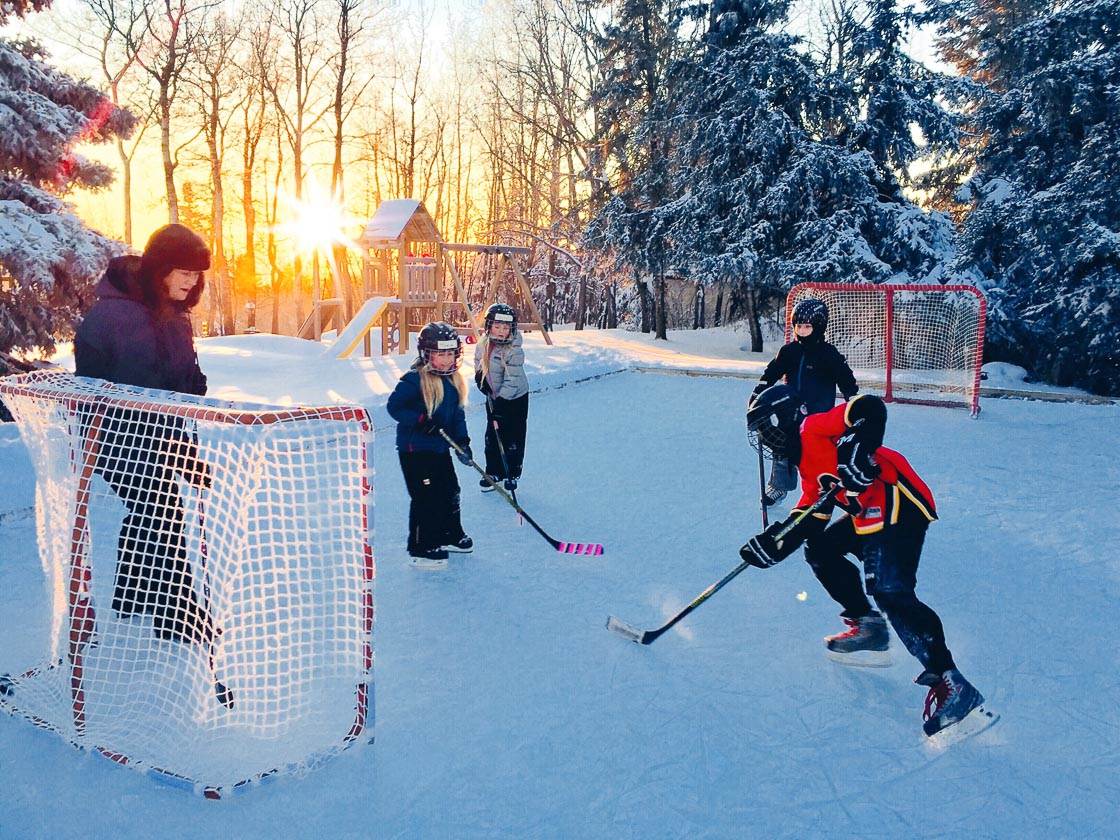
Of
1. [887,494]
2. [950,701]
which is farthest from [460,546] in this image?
[950,701]

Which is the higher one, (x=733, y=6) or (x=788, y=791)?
(x=733, y=6)

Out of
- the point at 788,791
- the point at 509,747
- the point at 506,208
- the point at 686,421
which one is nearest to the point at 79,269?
the point at 686,421

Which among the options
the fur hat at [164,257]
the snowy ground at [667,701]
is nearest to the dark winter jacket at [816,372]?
the snowy ground at [667,701]

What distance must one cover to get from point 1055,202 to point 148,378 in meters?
13.2

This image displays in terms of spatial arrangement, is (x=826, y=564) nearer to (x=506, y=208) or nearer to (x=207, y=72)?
(x=207, y=72)

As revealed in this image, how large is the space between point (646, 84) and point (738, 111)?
16.8ft

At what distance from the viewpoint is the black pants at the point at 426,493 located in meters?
4.30

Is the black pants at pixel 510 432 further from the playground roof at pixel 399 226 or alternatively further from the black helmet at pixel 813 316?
the playground roof at pixel 399 226

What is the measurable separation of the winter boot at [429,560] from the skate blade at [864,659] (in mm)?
2059

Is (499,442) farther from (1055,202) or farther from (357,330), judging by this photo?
(1055,202)

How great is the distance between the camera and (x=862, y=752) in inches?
103

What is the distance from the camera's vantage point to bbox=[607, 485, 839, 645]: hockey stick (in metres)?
2.88

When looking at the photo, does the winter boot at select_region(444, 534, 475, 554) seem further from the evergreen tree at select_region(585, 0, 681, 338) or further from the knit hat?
the evergreen tree at select_region(585, 0, 681, 338)

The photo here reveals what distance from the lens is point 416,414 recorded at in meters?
4.23
